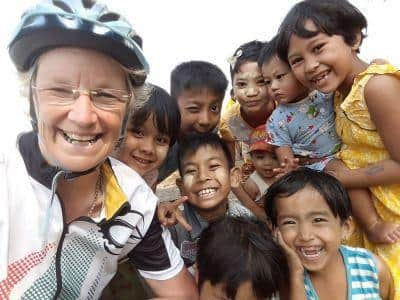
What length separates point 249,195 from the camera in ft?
10.5

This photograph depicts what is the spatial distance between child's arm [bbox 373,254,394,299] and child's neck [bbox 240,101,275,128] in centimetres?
139

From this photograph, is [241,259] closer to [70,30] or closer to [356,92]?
[356,92]

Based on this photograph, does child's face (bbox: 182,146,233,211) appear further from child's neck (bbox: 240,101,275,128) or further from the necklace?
the necklace

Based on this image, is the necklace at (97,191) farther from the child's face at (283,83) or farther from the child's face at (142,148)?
the child's face at (283,83)

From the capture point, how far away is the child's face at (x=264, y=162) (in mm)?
3109

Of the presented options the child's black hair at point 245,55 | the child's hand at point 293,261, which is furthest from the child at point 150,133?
the child's hand at point 293,261

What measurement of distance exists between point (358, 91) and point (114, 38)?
1.29 meters

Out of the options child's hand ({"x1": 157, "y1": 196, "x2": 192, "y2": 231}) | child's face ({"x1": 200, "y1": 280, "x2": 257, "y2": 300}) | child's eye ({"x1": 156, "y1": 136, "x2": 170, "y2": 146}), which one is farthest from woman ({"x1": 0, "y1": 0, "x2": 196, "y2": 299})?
child's eye ({"x1": 156, "y1": 136, "x2": 170, "y2": 146})

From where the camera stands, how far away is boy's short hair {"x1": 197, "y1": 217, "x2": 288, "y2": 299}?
1.93 meters

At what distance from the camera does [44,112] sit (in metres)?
1.53

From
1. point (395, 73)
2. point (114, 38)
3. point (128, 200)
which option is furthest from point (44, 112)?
point (395, 73)

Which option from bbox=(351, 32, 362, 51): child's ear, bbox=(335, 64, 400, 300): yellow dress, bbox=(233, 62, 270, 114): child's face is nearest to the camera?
bbox=(335, 64, 400, 300): yellow dress

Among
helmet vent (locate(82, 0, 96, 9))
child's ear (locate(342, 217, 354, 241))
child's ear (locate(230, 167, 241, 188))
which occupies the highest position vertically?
helmet vent (locate(82, 0, 96, 9))

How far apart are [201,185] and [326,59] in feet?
3.31
